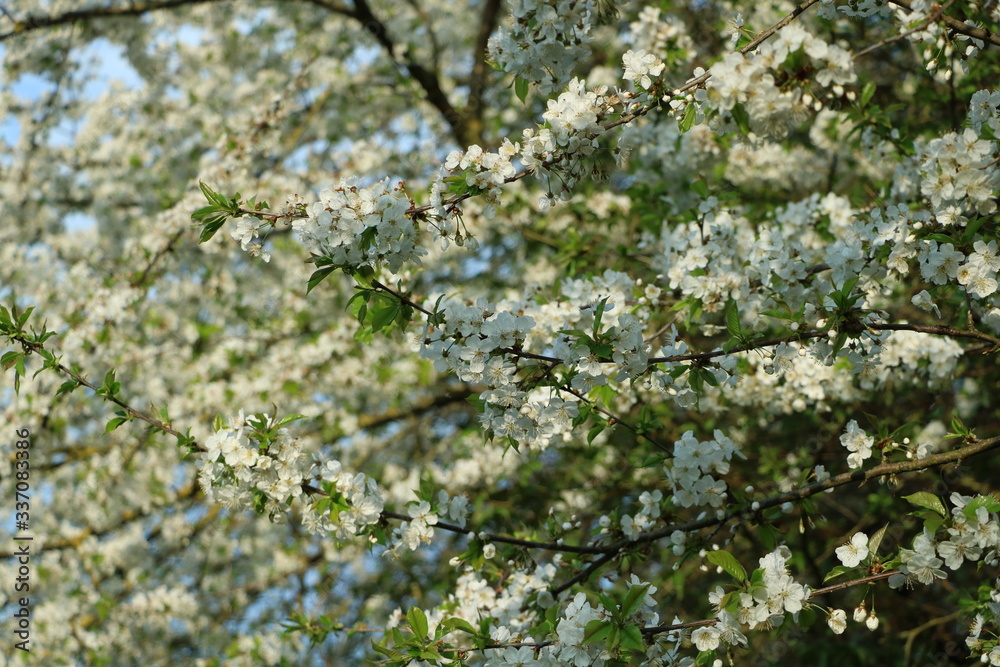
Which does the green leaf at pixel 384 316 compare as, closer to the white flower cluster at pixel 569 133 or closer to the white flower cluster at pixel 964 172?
the white flower cluster at pixel 569 133

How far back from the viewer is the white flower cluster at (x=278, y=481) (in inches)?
85.0

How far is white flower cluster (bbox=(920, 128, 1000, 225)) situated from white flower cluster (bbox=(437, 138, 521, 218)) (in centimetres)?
118

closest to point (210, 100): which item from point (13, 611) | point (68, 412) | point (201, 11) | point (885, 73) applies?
point (201, 11)

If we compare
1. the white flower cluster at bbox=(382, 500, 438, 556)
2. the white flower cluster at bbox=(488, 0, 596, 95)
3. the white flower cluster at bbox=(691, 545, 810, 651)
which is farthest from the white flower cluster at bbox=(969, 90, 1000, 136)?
the white flower cluster at bbox=(382, 500, 438, 556)

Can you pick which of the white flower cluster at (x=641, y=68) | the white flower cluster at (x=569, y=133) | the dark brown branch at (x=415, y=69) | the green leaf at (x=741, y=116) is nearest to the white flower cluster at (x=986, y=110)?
the green leaf at (x=741, y=116)

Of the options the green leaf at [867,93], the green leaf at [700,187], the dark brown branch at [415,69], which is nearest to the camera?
the green leaf at [867,93]

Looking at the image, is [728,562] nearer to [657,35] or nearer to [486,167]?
[486,167]

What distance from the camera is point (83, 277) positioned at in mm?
4926

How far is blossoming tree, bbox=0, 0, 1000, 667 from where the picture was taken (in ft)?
6.26

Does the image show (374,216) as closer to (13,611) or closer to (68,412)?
(68,412)

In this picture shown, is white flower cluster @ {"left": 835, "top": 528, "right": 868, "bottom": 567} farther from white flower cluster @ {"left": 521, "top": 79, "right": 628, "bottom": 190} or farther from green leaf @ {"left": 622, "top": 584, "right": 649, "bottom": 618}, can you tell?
white flower cluster @ {"left": 521, "top": 79, "right": 628, "bottom": 190}

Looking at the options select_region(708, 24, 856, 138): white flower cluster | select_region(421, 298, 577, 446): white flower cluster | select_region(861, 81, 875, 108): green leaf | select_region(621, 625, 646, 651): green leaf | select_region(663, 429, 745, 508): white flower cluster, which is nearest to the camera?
select_region(708, 24, 856, 138): white flower cluster

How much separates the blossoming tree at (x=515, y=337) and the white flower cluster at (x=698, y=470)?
0.04ft

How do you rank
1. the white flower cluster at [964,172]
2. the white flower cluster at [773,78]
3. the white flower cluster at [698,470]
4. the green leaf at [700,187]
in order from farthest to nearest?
1. the green leaf at [700,187]
2. the white flower cluster at [698,470]
3. the white flower cluster at [964,172]
4. the white flower cluster at [773,78]
